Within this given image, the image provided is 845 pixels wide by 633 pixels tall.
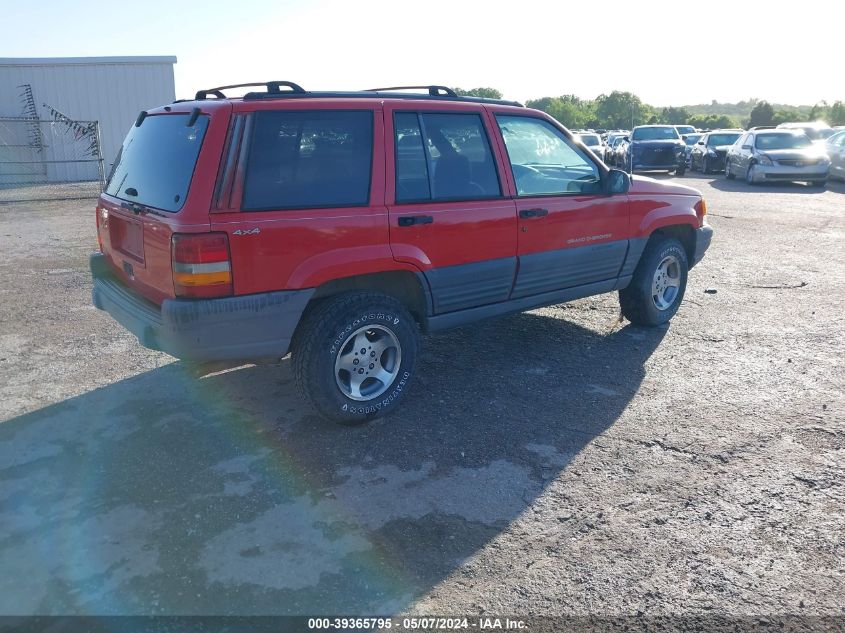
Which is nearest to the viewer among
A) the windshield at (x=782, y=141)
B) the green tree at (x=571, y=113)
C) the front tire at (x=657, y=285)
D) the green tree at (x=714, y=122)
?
the front tire at (x=657, y=285)

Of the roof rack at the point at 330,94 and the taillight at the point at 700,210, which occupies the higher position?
the roof rack at the point at 330,94

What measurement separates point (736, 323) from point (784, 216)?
8199mm

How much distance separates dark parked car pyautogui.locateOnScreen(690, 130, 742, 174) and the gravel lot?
64.5ft

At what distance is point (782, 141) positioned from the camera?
19703mm

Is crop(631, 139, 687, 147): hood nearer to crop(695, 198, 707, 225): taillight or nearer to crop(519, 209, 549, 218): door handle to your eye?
crop(695, 198, 707, 225): taillight

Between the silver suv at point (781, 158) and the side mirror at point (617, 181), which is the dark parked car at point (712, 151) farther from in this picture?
the side mirror at point (617, 181)

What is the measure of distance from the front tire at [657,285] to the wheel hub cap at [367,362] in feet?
8.64

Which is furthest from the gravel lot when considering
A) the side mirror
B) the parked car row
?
the parked car row

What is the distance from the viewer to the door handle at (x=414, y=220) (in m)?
4.32

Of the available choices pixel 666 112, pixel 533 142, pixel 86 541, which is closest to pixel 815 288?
pixel 533 142

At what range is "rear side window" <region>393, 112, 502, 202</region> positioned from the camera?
14.5ft

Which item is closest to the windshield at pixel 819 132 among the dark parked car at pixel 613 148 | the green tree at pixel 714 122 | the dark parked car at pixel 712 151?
the dark parked car at pixel 712 151

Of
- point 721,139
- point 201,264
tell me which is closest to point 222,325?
point 201,264

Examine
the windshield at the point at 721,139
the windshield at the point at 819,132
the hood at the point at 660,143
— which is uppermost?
the windshield at the point at 819,132
